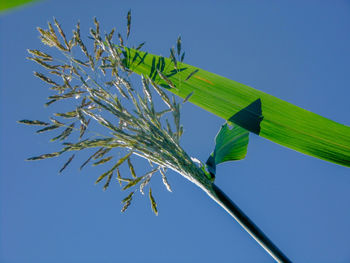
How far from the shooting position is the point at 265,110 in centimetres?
115

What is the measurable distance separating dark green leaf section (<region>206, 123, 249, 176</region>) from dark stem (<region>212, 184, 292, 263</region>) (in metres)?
0.36

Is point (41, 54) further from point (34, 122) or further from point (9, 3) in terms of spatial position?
point (9, 3)

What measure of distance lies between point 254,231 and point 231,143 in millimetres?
480

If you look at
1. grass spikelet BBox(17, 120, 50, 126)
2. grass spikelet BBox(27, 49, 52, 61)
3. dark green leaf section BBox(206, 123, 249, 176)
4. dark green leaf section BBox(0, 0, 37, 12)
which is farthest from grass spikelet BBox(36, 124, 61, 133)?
dark green leaf section BBox(0, 0, 37, 12)

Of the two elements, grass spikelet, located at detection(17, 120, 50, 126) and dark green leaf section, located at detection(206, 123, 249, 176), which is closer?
grass spikelet, located at detection(17, 120, 50, 126)

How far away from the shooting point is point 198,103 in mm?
1204

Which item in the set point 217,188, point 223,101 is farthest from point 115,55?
point 217,188

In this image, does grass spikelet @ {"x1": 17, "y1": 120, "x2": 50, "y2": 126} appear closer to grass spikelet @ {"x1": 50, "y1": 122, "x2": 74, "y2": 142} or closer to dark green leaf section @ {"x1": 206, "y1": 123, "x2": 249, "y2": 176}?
grass spikelet @ {"x1": 50, "y1": 122, "x2": 74, "y2": 142}

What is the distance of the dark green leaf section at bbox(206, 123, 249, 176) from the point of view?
126cm

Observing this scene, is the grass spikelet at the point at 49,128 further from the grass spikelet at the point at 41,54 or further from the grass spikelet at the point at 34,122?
the grass spikelet at the point at 41,54

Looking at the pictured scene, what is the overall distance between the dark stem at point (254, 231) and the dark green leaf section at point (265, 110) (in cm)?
38

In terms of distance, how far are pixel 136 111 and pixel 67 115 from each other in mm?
338

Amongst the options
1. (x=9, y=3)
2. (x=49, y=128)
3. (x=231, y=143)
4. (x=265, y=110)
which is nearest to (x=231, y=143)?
(x=231, y=143)

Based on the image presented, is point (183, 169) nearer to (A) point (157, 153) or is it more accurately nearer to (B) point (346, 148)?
(A) point (157, 153)
